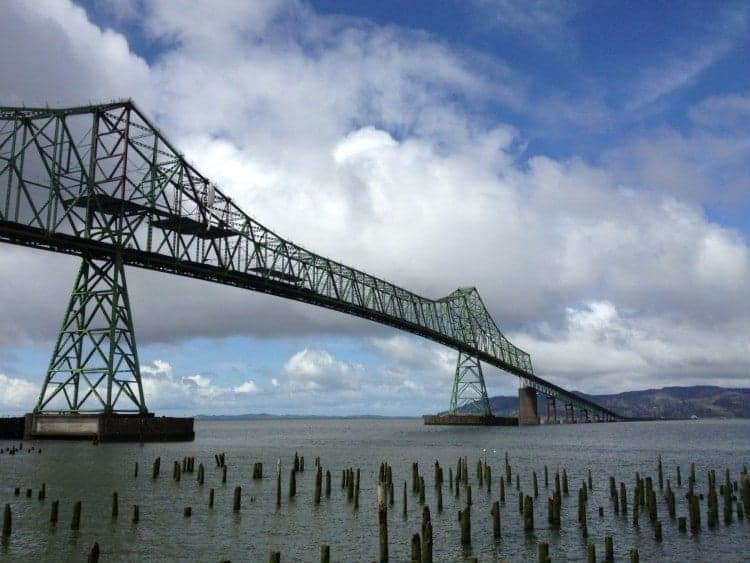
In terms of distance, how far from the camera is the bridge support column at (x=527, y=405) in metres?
170

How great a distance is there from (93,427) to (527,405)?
126 metres

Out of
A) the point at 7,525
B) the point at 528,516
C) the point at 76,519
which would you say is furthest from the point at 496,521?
the point at 7,525

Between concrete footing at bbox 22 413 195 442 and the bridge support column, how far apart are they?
378 feet

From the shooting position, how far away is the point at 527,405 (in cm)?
17250

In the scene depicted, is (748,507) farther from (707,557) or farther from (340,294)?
(340,294)

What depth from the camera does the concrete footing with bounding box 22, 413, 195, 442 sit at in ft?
208

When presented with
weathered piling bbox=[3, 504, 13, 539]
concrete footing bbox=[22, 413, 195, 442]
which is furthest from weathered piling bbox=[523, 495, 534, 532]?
concrete footing bbox=[22, 413, 195, 442]

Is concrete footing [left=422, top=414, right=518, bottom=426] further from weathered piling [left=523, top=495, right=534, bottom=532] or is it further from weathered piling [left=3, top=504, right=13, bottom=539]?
weathered piling [left=3, top=504, right=13, bottom=539]

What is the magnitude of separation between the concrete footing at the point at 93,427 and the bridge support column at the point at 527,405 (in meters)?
115

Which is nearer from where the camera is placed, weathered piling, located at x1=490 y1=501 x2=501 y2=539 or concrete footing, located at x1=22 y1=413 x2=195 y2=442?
weathered piling, located at x1=490 y1=501 x2=501 y2=539

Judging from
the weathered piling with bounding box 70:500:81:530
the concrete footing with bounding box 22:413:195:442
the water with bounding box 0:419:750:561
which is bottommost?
the water with bounding box 0:419:750:561

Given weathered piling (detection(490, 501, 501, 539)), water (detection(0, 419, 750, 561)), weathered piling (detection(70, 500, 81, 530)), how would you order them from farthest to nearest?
weathered piling (detection(490, 501, 501, 539)) < weathered piling (detection(70, 500, 81, 530)) < water (detection(0, 419, 750, 561))

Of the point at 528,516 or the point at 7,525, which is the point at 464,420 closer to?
the point at 528,516

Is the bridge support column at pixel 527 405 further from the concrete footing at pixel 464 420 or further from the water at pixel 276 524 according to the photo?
the water at pixel 276 524
